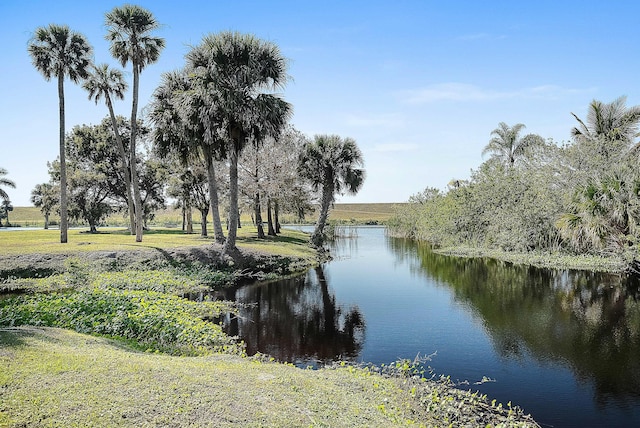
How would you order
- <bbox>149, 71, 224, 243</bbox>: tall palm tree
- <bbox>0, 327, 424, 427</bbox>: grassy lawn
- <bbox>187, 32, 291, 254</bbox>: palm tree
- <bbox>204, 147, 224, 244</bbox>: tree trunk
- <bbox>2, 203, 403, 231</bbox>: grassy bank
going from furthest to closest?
<bbox>2, 203, 403, 231</bbox>: grassy bank → <bbox>204, 147, 224, 244</bbox>: tree trunk → <bbox>149, 71, 224, 243</bbox>: tall palm tree → <bbox>187, 32, 291, 254</bbox>: palm tree → <bbox>0, 327, 424, 427</bbox>: grassy lawn

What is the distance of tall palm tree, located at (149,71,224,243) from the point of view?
978 inches

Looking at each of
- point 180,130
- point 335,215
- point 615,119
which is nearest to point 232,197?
point 180,130

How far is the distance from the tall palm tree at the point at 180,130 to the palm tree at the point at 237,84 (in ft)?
4.19

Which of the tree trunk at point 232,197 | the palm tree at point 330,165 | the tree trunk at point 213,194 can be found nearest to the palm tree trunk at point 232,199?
the tree trunk at point 232,197

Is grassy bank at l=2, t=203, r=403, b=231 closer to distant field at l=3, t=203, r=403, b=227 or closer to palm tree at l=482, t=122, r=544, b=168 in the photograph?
distant field at l=3, t=203, r=403, b=227

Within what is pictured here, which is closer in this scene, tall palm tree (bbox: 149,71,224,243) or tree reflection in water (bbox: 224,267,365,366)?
tree reflection in water (bbox: 224,267,365,366)

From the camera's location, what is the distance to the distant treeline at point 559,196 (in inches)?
837

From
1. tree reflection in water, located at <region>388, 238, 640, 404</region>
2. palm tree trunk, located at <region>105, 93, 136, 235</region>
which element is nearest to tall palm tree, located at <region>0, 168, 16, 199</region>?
palm tree trunk, located at <region>105, 93, 136, 235</region>

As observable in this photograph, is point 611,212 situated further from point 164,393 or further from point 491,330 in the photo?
point 164,393

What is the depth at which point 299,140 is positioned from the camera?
136 feet

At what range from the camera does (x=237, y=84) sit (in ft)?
76.4

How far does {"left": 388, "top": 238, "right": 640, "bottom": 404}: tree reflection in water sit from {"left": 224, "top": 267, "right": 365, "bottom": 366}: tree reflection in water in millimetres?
4426

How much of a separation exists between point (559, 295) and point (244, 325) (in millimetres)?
13855

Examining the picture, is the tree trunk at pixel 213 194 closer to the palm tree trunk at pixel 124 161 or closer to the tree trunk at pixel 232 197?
the tree trunk at pixel 232 197
